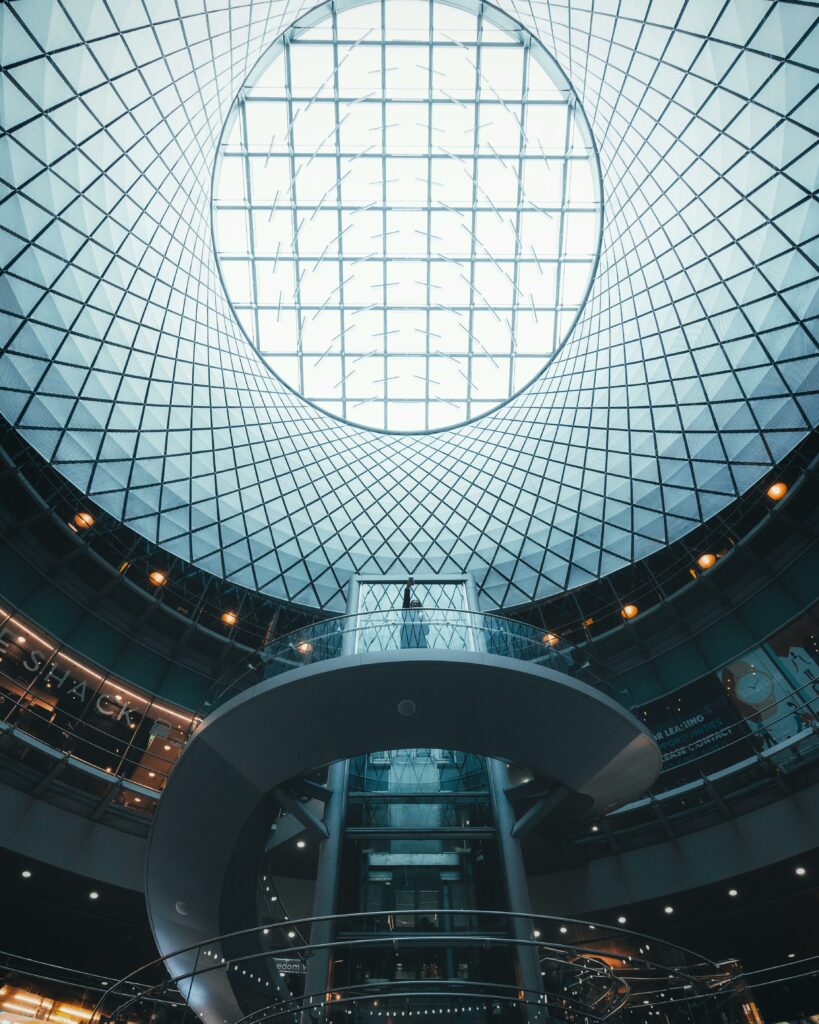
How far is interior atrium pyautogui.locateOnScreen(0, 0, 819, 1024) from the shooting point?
1823 cm

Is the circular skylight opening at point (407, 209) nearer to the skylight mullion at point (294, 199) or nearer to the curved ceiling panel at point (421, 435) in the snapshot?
the skylight mullion at point (294, 199)

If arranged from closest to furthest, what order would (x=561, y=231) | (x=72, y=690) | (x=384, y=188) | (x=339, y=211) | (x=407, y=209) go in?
(x=72, y=690)
(x=561, y=231)
(x=384, y=188)
(x=339, y=211)
(x=407, y=209)

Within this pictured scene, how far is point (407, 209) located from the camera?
36969mm

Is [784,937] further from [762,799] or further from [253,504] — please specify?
[253,504]

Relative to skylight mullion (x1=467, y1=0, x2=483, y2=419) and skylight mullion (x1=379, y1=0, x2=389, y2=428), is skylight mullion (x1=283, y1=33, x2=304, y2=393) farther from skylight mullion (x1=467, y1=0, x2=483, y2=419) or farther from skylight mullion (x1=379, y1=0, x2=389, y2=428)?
skylight mullion (x1=467, y1=0, x2=483, y2=419)

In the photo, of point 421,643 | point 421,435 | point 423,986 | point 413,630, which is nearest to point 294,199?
point 421,435

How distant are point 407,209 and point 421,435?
13.8 m

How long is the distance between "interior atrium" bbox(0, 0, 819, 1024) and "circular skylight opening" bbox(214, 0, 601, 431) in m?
0.21

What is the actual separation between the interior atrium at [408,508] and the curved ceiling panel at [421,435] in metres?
0.19

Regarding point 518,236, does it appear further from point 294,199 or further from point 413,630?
Answer: point 413,630

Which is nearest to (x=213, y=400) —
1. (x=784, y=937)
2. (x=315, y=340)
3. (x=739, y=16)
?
(x=315, y=340)

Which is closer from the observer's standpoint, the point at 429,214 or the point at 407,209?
the point at 407,209

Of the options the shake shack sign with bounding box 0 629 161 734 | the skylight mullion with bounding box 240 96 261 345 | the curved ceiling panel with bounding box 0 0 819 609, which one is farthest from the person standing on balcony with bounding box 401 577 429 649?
the skylight mullion with bounding box 240 96 261 345

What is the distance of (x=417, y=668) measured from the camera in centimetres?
1811
